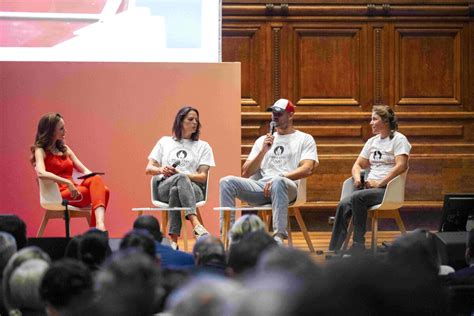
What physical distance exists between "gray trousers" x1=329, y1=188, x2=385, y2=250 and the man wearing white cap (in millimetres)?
336

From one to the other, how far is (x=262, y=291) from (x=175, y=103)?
19.3 ft

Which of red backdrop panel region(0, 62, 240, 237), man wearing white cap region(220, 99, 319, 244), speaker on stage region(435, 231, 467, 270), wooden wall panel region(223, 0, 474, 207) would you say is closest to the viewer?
speaker on stage region(435, 231, 467, 270)

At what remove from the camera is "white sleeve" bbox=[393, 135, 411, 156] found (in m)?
6.18

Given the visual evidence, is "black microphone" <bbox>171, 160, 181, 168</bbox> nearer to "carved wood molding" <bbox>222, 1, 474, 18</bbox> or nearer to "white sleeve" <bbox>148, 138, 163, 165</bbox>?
"white sleeve" <bbox>148, 138, 163, 165</bbox>

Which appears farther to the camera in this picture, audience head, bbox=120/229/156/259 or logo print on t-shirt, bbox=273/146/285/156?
logo print on t-shirt, bbox=273/146/285/156

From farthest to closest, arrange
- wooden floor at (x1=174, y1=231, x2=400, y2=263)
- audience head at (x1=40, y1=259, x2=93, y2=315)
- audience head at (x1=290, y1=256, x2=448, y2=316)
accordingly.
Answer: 1. wooden floor at (x1=174, y1=231, x2=400, y2=263)
2. audience head at (x1=40, y1=259, x2=93, y2=315)
3. audience head at (x1=290, y1=256, x2=448, y2=316)

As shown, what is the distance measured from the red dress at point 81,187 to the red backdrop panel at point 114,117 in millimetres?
779

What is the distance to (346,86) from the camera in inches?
322

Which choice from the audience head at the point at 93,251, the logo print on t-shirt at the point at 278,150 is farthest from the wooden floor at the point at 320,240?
the audience head at the point at 93,251

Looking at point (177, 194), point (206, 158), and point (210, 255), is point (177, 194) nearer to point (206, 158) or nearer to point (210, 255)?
point (206, 158)

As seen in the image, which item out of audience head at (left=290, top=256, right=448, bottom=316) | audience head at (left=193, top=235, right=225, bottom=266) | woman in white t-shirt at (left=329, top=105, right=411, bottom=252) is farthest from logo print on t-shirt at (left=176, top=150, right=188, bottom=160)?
audience head at (left=290, top=256, right=448, bottom=316)

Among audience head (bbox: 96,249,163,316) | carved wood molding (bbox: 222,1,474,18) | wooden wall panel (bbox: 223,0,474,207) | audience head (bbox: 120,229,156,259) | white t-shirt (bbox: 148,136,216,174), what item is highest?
carved wood molding (bbox: 222,1,474,18)

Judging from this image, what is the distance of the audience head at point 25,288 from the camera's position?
2.42 metres

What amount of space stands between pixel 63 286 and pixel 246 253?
0.65 metres
